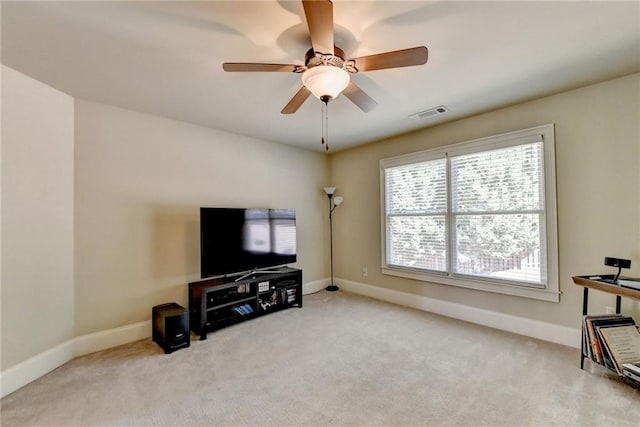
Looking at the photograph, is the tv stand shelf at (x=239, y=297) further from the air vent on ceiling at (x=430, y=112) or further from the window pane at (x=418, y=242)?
the air vent on ceiling at (x=430, y=112)

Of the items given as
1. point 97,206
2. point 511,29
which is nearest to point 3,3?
point 97,206

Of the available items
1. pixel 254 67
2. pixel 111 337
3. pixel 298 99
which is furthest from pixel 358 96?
pixel 111 337

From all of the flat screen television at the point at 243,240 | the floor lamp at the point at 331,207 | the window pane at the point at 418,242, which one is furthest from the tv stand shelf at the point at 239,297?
the window pane at the point at 418,242

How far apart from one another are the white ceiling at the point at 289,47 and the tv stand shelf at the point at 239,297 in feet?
6.43

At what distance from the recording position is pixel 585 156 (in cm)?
257

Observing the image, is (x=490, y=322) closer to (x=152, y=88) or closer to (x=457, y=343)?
(x=457, y=343)

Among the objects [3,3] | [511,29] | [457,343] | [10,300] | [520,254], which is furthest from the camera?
[520,254]

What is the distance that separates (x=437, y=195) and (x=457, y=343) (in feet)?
5.86

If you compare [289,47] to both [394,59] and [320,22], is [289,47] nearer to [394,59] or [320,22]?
[320,22]

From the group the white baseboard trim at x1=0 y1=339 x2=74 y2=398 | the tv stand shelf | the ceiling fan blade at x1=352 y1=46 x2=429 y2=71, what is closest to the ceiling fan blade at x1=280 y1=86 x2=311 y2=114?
the ceiling fan blade at x1=352 y1=46 x2=429 y2=71

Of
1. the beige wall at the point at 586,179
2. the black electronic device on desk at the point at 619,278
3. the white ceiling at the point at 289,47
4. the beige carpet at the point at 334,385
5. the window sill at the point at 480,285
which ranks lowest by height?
the beige carpet at the point at 334,385

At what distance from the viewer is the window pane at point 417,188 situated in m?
3.58

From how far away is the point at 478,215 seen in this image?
321cm

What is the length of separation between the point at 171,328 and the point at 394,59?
290 centimetres
